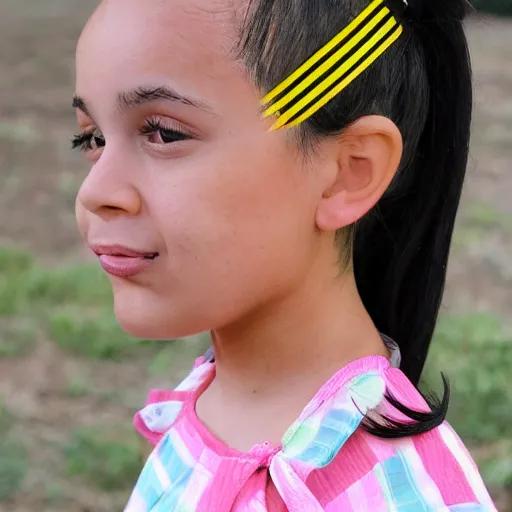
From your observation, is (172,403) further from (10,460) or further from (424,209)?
(10,460)

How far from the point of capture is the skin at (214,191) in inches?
48.5

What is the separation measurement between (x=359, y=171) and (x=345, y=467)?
0.45 metres

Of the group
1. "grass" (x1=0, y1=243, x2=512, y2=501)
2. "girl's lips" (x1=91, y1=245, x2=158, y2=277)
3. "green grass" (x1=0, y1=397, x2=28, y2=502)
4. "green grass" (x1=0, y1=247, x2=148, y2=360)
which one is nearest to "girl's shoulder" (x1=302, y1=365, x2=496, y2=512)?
"girl's lips" (x1=91, y1=245, x2=158, y2=277)

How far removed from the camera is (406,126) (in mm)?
1450

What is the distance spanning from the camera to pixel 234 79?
1239 mm

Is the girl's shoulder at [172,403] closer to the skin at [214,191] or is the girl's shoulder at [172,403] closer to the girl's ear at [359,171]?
the skin at [214,191]

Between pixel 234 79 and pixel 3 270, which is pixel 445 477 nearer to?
pixel 234 79

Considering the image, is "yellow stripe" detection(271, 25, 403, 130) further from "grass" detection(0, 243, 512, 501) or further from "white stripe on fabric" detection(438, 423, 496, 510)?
"grass" detection(0, 243, 512, 501)

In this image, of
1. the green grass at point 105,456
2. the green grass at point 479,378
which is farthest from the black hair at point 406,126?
the green grass at point 105,456

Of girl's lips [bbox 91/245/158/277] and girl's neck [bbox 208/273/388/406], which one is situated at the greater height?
girl's lips [bbox 91/245/158/277]

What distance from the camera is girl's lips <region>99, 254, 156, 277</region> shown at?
4.22ft

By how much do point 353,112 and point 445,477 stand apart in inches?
22.3

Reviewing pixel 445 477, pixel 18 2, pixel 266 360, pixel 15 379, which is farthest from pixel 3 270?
pixel 18 2

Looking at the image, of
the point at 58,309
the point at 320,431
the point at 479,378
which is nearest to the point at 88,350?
the point at 58,309
